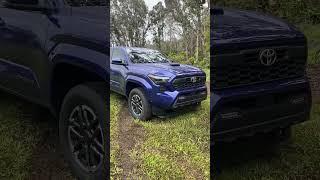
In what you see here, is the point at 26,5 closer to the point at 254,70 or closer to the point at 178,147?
the point at 178,147

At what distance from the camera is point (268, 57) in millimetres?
3102

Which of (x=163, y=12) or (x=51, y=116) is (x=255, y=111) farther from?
(x=51, y=116)

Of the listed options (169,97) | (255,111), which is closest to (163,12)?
(169,97)

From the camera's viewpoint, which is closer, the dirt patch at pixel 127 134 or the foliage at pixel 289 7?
the dirt patch at pixel 127 134

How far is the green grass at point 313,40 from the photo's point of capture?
3.34 metres

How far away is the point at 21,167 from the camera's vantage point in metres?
3.65

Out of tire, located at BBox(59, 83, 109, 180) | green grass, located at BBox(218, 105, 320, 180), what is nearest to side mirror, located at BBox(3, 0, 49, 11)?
tire, located at BBox(59, 83, 109, 180)

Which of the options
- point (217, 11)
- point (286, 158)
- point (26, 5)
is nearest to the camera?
point (217, 11)

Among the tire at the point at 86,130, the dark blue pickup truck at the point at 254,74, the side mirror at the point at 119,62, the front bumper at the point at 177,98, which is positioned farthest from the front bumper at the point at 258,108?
the tire at the point at 86,130

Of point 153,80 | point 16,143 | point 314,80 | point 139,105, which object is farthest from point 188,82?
point 16,143

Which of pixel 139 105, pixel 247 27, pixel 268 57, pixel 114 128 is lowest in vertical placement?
pixel 114 128

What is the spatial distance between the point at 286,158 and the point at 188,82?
1271mm

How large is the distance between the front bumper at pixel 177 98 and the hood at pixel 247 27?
1.23 feet

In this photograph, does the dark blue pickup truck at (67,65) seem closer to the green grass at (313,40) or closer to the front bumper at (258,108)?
the front bumper at (258,108)
